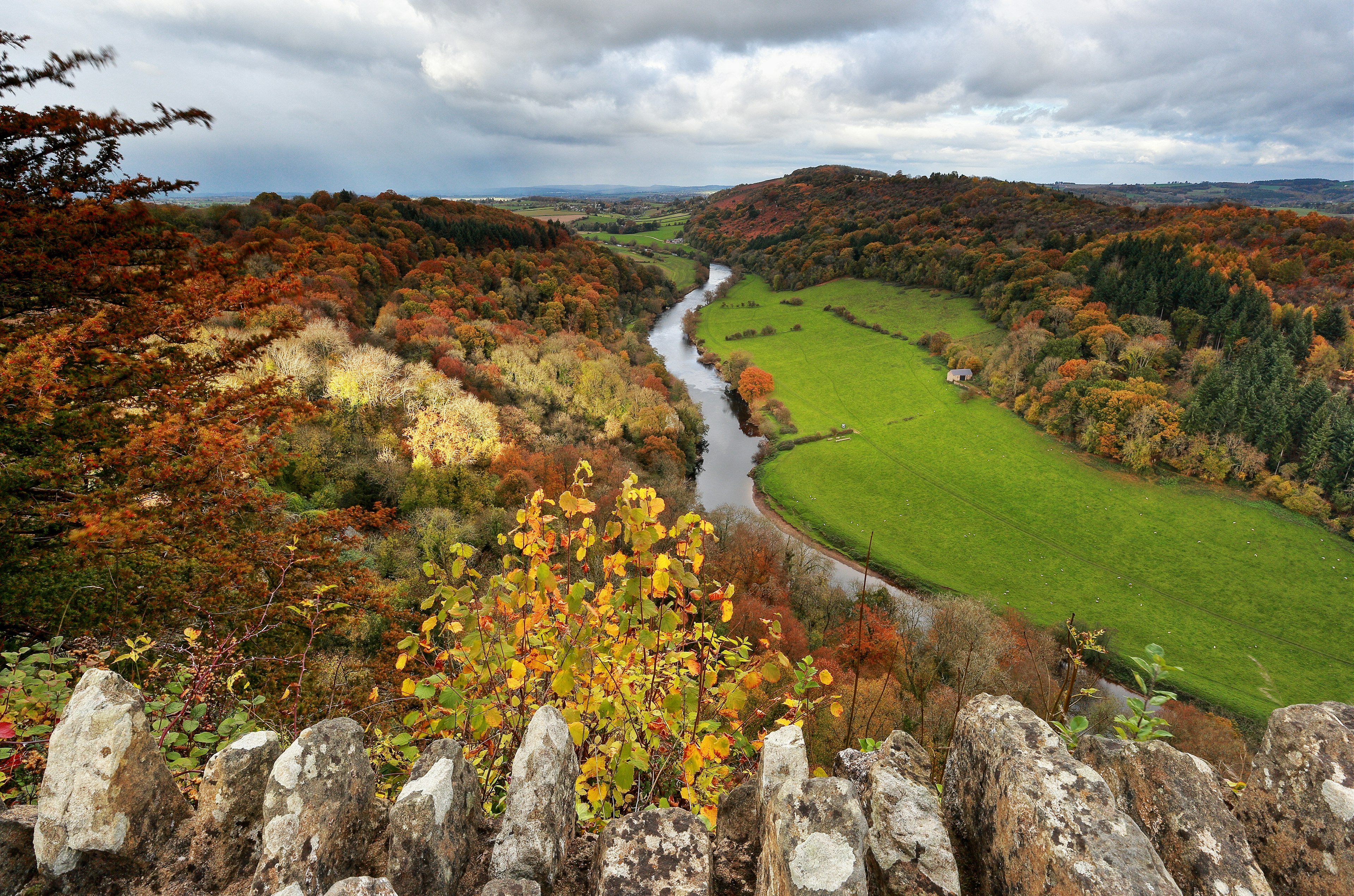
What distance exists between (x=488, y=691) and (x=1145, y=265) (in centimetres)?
10832

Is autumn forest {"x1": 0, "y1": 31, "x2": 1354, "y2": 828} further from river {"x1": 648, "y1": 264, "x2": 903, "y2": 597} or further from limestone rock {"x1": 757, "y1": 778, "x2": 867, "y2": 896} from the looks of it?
river {"x1": 648, "y1": 264, "x2": 903, "y2": 597}

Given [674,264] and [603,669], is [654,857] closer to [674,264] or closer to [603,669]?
→ [603,669]

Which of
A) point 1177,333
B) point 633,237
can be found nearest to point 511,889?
point 1177,333

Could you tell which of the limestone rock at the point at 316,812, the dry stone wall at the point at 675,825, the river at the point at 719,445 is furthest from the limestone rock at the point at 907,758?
the river at the point at 719,445

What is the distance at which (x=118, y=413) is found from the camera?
10500 mm

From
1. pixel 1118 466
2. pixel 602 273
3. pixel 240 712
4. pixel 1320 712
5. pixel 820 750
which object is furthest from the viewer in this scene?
pixel 602 273

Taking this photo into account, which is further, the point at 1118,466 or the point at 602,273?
the point at 602,273

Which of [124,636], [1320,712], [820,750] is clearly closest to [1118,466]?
[820,750]

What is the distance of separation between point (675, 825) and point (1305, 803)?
300 cm

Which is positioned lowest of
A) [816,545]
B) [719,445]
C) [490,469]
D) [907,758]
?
[816,545]

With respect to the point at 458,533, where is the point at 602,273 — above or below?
above

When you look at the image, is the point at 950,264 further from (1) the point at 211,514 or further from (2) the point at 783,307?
(1) the point at 211,514

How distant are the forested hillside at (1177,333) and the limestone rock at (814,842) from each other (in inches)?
2838

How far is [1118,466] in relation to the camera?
2323 inches
